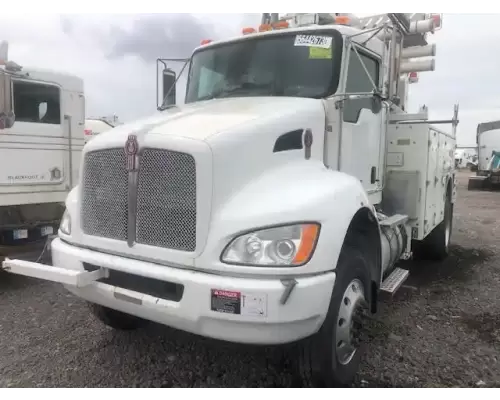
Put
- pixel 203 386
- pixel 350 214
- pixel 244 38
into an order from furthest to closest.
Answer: pixel 244 38 < pixel 203 386 < pixel 350 214

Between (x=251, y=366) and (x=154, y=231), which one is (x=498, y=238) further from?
(x=154, y=231)

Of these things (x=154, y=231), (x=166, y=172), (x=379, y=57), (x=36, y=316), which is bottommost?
(x=36, y=316)

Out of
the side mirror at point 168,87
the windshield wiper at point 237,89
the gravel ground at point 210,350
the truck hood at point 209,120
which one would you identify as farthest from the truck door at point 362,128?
the side mirror at point 168,87

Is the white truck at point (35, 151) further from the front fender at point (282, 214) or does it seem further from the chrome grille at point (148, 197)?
the front fender at point (282, 214)

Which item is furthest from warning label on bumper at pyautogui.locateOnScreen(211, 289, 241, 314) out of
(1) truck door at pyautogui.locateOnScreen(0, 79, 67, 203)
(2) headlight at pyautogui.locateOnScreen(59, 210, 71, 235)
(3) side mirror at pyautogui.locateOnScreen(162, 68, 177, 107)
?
(1) truck door at pyautogui.locateOnScreen(0, 79, 67, 203)

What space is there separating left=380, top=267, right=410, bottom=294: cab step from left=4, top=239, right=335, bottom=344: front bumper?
1542mm

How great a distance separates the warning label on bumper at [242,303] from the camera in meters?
2.40

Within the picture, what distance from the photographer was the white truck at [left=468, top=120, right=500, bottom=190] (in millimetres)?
21719

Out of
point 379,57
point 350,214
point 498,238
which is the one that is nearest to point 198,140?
point 350,214

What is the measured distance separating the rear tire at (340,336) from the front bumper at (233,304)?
191mm

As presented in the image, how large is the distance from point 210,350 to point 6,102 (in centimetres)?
392

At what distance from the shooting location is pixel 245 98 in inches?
149

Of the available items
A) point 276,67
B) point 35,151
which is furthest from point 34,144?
point 276,67

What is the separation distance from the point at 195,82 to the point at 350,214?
7.83 feet
